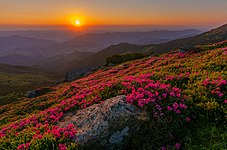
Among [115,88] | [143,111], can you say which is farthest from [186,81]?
[143,111]

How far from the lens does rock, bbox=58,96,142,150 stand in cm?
918

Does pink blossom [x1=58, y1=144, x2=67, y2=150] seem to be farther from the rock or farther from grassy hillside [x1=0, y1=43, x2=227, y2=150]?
the rock

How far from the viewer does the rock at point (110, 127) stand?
918 centimetres

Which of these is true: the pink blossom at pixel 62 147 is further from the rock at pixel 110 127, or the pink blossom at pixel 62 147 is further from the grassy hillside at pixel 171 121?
the rock at pixel 110 127

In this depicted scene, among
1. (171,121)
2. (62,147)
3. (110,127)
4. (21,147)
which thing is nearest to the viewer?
(62,147)

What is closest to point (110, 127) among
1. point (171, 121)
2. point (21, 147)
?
point (171, 121)

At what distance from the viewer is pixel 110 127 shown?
9.58m

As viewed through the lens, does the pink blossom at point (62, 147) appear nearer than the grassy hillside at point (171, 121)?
Yes

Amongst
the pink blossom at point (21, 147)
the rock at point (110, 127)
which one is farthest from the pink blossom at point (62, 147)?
the pink blossom at point (21, 147)

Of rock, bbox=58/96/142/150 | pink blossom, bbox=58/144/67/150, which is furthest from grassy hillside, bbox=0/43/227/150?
rock, bbox=58/96/142/150

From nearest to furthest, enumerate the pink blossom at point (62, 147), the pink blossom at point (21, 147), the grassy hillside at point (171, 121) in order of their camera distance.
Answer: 1. the pink blossom at point (62, 147)
2. the grassy hillside at point (171, 121)
3. the pink blossom at point (21, 147)

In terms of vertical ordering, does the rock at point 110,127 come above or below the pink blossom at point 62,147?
above

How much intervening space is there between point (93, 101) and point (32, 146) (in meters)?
5.13

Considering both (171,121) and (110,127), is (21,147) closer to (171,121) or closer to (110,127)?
(110,127)
